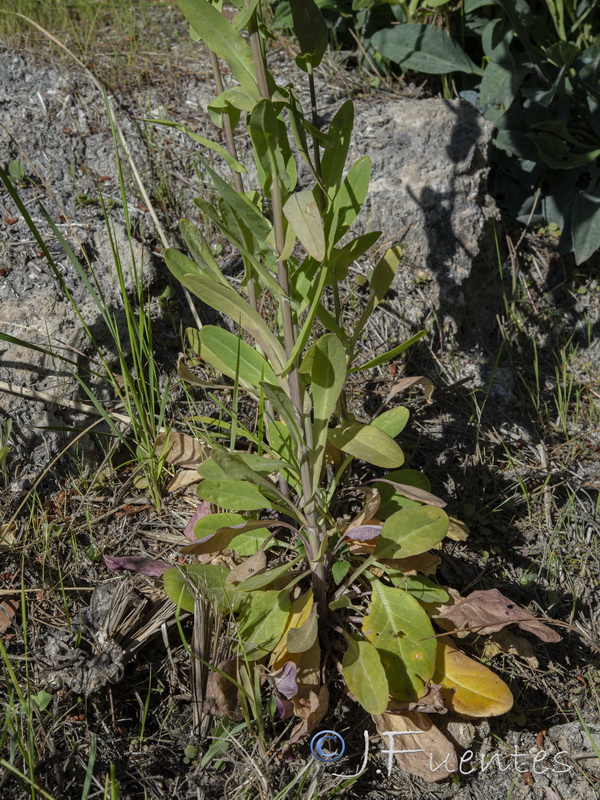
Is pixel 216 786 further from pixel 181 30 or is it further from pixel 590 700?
pixel 181 30

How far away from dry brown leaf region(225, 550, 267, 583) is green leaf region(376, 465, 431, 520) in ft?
0.99

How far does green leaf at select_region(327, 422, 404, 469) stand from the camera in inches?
50.0

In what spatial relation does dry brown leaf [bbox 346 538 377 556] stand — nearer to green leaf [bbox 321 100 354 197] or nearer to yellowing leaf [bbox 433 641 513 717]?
yellowing leaf [bbox 433 641 513 717]

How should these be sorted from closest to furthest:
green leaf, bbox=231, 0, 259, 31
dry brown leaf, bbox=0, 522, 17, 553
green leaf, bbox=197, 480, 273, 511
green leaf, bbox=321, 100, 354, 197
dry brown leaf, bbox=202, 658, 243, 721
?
green leaf, bbox=231, 0, 259, 31 < green leaf, bbox=321, 100, 354, 197 < dry brown leaf, bbox=202, 658, 243, 721 < green leaf, bbox=197, 480, 273, 511 < dry brown leaf, bbox=0, 522, 17, 553

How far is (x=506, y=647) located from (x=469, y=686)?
0.21 m

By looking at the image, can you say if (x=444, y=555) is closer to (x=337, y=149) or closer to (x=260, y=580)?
(x=260, y=580)

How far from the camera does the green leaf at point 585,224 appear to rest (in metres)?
2.36

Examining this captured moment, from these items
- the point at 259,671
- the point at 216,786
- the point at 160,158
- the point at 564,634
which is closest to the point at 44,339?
the point at 160,158

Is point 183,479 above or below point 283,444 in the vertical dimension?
below

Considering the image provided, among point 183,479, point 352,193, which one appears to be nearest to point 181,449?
point 183,479

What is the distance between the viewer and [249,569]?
146 cm

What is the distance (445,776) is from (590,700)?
44cm

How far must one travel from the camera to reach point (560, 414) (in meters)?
2.12

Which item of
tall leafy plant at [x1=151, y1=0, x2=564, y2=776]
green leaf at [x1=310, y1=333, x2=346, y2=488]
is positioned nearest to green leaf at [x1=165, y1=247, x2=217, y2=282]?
tall leafy plant at [x1=151, y1=0, x2=564, y2=776]
